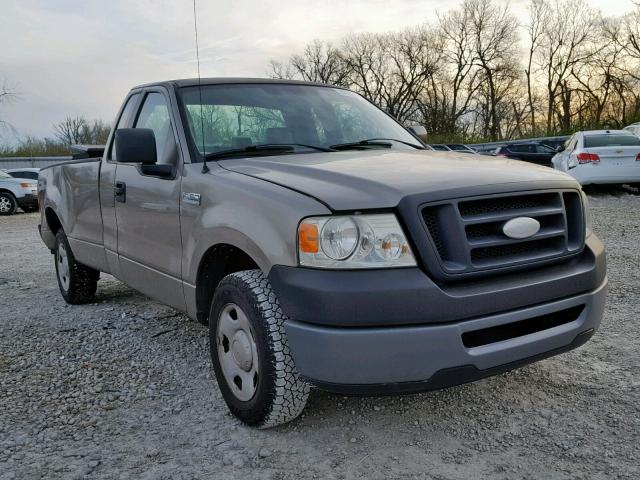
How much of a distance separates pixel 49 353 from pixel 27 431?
1294mm

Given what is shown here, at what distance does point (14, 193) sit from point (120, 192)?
54.6ft

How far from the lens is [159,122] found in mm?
4016

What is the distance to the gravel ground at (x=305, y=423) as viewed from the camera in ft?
8.54

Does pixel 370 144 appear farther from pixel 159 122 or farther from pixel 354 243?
pixel 354 243

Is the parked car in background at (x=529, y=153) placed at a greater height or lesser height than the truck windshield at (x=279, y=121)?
lesser

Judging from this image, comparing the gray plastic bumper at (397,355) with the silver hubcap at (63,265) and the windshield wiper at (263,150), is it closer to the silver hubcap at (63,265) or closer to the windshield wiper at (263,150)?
the windshield wiper at (263,150)

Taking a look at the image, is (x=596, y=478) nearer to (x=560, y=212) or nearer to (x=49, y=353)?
(x=560, y=212)

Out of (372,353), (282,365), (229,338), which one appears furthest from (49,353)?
(372,353)

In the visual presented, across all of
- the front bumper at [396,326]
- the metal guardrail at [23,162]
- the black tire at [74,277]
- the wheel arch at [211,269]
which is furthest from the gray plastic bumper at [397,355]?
the metal guardrail at [23,162]

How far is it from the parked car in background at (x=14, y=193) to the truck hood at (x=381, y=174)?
58.2 ft

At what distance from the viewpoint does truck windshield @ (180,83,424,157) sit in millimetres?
3646

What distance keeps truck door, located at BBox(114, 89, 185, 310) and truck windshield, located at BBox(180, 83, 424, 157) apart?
8.0 inches

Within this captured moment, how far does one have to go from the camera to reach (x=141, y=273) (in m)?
4.04

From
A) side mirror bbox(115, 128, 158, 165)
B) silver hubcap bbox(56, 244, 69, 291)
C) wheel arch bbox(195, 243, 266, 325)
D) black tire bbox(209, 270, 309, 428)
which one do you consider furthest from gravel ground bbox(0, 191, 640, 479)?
side mirror bbox(115, 128, 158, 165)
